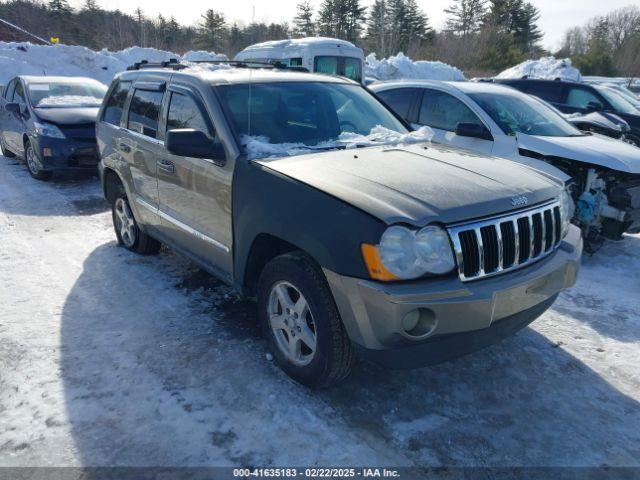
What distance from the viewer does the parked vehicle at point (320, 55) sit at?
15242 millimetres

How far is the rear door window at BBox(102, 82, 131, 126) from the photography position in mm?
4957

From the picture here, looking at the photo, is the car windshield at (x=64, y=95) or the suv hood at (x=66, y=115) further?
the car windshield at (x=64, y=95)

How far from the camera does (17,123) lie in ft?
29.3

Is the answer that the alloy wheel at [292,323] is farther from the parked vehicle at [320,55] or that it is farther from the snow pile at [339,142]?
the parked vehicle at [320,55]

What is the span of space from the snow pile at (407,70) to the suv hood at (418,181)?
28.3 m

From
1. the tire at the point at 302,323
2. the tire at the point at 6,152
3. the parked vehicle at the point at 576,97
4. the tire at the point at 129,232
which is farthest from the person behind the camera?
the parked vehicle at the point at 576,97

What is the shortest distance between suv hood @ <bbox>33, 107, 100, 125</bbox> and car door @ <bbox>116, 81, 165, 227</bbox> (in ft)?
13.1

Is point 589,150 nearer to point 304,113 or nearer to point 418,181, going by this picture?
point 304,113

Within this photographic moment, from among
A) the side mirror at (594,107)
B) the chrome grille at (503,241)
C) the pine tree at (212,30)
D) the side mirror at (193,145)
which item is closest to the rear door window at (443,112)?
the chrome grille at (503,241)

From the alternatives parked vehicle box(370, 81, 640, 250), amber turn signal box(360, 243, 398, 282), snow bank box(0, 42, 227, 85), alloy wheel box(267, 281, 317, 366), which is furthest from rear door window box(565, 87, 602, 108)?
snow bank box(0, 42, 227, 85)

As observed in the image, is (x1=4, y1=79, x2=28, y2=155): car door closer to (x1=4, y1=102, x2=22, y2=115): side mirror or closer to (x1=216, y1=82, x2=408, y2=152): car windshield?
(x1=4, y1=102, x2=22, y2=115): side mirror

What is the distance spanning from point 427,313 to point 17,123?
30.2 feet

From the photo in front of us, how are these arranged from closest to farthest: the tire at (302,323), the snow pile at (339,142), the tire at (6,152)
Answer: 1. the tire at (302,323)
2. the snow pile at (339,142)
3. the tire at (6,152)

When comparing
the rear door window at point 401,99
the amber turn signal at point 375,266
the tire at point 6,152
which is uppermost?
the rear door window at point 401,99
